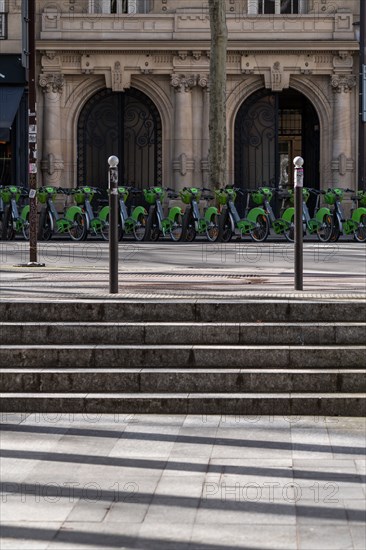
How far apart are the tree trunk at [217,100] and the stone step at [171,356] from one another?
20993 millimetres

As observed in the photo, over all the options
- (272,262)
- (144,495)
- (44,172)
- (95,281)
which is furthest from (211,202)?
(144,495)

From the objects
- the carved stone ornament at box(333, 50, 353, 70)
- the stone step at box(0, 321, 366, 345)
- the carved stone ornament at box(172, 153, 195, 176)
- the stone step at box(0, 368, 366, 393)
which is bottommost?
the stone step at box(0, 368, 366, 393)

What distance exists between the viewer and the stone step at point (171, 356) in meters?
10.1

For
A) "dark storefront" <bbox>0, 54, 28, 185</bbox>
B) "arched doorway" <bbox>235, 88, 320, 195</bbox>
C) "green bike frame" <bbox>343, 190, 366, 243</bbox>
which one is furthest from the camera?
"arched doorway" <bbox>235, 88, 320, 195</bbox>

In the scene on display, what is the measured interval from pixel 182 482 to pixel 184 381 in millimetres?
2302

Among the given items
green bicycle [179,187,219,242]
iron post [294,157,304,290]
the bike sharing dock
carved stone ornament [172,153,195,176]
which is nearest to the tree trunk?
carved stone ornament [172,153,195,176]

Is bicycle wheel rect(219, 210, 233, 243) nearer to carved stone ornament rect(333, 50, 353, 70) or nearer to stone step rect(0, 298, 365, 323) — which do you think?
carved stone ornament rect(333, 50, 353, 70)

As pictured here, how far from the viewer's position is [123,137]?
36156 mm

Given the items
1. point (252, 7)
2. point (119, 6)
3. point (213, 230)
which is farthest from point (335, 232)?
point (119, 6)

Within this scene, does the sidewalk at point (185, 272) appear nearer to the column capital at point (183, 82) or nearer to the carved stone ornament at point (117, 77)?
the column capital at point (183, 82)

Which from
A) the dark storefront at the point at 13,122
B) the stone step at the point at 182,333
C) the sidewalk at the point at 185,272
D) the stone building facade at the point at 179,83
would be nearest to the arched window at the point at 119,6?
the stone building facade at the point at 179,83

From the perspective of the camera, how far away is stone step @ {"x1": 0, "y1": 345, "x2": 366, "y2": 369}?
33.0ft

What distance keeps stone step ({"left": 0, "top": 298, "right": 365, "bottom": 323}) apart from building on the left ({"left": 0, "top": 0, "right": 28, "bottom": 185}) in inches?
965

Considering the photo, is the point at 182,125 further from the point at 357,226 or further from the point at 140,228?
the point at 357,226
